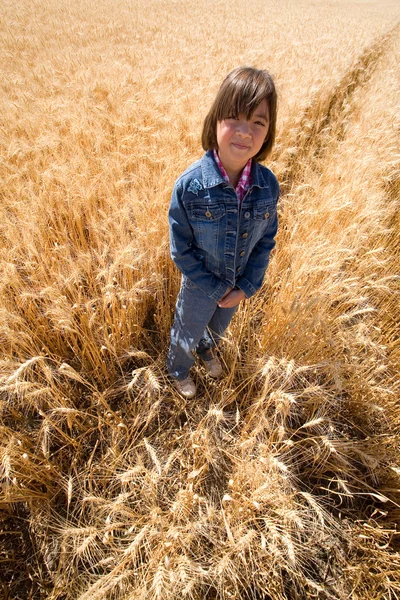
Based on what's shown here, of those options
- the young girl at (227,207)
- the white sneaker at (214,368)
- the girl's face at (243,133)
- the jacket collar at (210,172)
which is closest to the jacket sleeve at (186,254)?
the young girl at (227,207)

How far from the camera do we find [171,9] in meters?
13.1

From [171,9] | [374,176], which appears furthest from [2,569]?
[171,9]

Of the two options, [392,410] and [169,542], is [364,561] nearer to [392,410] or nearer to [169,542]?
[392,410]

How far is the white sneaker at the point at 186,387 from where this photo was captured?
150 centimetres

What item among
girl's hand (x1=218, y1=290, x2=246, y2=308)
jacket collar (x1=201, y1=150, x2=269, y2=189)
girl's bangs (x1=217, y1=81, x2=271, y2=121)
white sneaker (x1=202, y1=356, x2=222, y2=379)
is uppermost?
girl's bangs (x1=217, y1=81, x2=271, y2=121)

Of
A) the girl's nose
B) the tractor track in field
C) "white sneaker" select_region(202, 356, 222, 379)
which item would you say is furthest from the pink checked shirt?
the tractor track in field

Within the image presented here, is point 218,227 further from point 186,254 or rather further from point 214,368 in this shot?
point 214,368

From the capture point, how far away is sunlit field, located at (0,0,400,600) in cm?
106

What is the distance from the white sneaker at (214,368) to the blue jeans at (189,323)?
0.10 m

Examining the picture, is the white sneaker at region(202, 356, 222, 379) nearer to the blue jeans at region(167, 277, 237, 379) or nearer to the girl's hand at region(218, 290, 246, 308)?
Answer: the blue jeans at region(167, 277, 237, 379)

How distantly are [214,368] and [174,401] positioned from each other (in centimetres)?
27

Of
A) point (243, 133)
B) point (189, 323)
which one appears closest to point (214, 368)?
point (189, 323)

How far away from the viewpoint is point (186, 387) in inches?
59.6

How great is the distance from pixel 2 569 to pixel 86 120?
336cm
